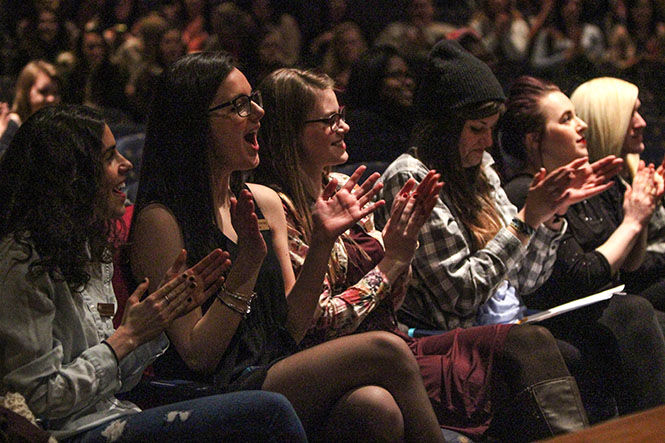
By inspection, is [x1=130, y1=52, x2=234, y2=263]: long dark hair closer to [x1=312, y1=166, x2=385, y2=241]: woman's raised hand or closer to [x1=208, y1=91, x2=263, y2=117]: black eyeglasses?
[x1=208, y1=91, x2=263, y2=117]: black eyeglasses

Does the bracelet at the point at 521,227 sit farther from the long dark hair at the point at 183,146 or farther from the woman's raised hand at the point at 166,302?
the woman's raised hand at the point at 166,302

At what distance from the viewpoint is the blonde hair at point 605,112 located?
132 inches

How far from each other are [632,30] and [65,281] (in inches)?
273

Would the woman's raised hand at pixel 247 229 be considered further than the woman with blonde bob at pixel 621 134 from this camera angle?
No

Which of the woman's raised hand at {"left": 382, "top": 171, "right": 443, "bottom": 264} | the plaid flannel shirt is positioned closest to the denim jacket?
the woman's raised hand at {"left": 382, "top": 171, "right": 443, "bottom": 264}

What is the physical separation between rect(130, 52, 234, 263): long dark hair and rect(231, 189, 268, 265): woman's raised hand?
0.14m

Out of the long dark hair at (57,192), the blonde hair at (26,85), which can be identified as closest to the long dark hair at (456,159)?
the long dark hair at (57,192)

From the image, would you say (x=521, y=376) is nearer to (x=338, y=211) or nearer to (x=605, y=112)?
(x=338, y=211)

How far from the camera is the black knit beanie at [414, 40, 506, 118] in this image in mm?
2842

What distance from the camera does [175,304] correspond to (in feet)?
6.13

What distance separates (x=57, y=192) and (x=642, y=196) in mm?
2016

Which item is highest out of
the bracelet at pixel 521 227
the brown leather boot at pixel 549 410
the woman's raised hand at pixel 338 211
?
the woman's raised hand at pixel 338 211

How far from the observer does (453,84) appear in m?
2.86

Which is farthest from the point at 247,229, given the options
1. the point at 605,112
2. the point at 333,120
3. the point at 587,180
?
the point at 605,112
